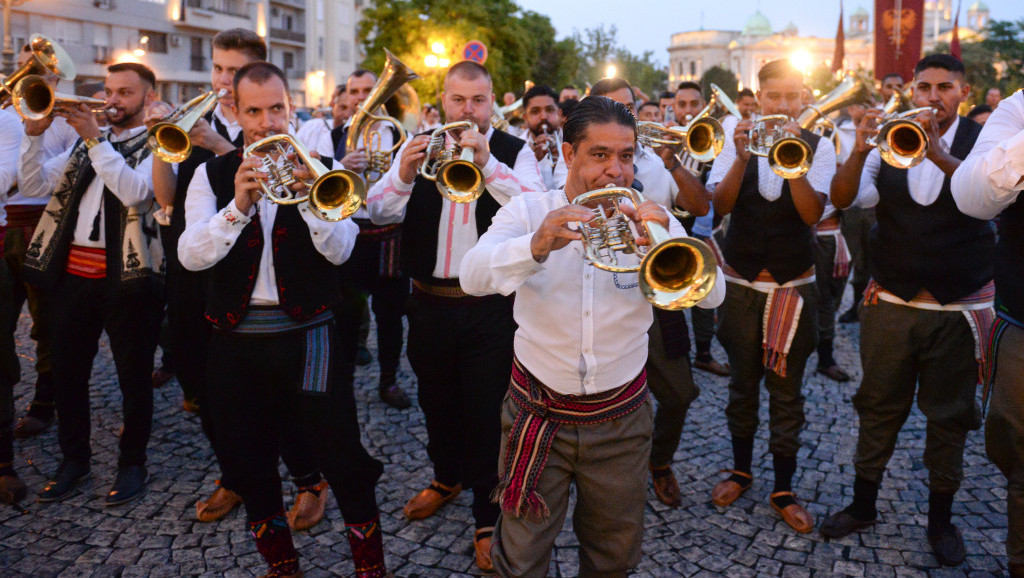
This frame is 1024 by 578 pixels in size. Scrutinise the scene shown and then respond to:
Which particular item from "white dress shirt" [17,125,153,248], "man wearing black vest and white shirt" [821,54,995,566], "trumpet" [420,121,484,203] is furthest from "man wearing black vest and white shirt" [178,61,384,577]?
"man wearing black vest and white shirt" [821,54,995,566]

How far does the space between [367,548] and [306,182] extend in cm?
168

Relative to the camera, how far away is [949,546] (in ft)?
12.8

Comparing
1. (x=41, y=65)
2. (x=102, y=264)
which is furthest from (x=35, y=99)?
(x=102, y=264)

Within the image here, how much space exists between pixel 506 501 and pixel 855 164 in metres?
2.59

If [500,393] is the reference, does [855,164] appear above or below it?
above

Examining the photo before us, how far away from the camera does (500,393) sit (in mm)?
3980

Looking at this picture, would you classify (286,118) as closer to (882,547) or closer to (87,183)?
(87,183)

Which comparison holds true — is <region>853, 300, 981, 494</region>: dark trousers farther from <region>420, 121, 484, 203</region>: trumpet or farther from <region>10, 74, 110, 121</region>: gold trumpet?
<region>10, 74, 110, 121</region>: gold trumpet

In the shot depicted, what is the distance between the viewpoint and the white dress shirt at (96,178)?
4.21m

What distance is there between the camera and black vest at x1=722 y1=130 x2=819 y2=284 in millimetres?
4340

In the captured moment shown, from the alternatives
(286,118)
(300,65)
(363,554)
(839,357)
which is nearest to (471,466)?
(363,554)

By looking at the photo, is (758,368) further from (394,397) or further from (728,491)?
(394,397)

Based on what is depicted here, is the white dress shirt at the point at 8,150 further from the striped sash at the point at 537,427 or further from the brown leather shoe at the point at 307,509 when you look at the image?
the striped sash at the point at 537,427

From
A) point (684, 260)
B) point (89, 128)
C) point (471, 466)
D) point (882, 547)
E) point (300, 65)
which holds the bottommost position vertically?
point (882, 547)
